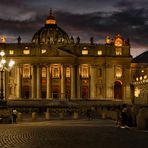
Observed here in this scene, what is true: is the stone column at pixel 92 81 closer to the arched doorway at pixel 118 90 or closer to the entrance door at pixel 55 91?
the arched doorway at pixel 118 90

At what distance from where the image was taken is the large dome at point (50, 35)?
138 meters

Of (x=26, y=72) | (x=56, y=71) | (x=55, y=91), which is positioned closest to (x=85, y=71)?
(x=56, y=71)

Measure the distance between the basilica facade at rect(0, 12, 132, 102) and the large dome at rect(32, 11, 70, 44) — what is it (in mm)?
11587

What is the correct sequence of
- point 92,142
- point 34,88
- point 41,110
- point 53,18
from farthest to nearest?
1. point 53,18
2. point 34,88
3. point 41,110
4. point 92,142

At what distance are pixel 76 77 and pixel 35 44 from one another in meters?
12.2

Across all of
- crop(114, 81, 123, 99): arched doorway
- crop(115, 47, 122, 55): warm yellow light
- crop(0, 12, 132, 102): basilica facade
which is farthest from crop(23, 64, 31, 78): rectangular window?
crop(115, 47, 122, 55): warm yellow light

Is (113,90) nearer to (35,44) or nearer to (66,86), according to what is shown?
(66,86)

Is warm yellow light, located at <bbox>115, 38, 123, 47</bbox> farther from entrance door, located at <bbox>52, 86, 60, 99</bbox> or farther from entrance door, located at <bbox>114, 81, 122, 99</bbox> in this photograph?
entrance door, located at <bbox>52, 86, 60, 99</bbox>

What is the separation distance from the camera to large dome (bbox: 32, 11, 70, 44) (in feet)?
453

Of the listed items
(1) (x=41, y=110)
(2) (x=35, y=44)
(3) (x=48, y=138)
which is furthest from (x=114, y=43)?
(3) (x=48, y=138)

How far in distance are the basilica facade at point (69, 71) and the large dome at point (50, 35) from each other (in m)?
11.6

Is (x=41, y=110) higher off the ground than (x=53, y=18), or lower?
lower

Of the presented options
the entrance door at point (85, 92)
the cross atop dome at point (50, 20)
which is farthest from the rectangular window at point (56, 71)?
the cross atop dome at point (50, 20)

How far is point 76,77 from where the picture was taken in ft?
401
